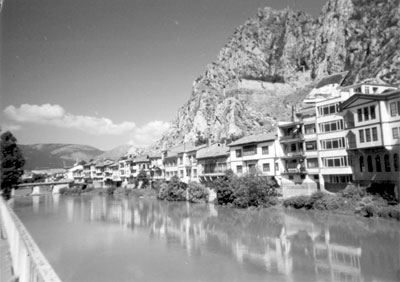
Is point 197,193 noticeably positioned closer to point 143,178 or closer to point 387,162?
point 143,178

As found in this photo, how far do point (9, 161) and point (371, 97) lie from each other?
45.5 m

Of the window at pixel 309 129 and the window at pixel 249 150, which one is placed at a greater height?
the window at pixel 309 129

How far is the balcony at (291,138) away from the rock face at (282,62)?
27770 mm

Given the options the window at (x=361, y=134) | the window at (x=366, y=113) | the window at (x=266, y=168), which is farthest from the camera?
the window at (x=266, y=168)

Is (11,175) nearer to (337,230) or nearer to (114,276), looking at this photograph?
(114,276)

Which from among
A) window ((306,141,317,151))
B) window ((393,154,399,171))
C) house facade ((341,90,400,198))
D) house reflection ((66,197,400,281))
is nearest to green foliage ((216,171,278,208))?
house reflection ((66,197,400,281))

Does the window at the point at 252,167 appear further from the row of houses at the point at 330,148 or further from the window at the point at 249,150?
the window at the point at 249,150

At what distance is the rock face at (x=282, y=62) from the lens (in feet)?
252

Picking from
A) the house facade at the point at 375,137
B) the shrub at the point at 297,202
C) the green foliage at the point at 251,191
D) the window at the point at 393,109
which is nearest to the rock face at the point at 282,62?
the green foliage at the point at 251,191

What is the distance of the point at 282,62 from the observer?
113 m

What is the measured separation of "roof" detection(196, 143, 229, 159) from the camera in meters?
50.7

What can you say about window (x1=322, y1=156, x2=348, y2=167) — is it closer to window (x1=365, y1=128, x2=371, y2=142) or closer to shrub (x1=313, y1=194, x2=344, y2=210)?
shrub (x1=313, y1=194, x2=344, y2=210)

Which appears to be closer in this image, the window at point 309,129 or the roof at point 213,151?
the window at point 309,129

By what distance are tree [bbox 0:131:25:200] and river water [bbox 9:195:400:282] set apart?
1093 centimetres
